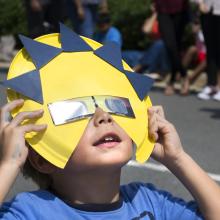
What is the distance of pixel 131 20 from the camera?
36.4ft

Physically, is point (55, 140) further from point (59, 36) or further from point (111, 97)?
point (59, 36)

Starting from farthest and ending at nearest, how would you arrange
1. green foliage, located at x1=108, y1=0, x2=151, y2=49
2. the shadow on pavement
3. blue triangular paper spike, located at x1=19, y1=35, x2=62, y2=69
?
green foliage, located at x1=108, y1=0, x2=151, y2=49, the shadow on pavement, blue triangular paper spike, located at x1=19, y1=35, x2=62, y2=69

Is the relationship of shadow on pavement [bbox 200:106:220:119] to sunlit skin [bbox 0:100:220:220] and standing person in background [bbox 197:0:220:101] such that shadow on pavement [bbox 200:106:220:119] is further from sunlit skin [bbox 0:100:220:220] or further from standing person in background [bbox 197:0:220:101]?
sunlit skin [bbox 0:100:220:220]

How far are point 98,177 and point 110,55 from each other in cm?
42

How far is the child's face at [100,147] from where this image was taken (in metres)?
2.12

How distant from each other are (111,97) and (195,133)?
3.88 metres

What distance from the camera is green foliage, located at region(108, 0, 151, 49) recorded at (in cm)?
1095

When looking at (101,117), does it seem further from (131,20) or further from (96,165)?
(131,20)

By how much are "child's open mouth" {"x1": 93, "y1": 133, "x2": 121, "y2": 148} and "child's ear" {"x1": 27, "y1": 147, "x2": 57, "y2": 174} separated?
19 cm

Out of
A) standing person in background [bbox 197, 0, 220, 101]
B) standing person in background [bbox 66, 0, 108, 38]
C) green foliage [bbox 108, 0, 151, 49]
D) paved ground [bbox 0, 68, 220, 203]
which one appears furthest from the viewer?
green foliage [bbox 108, 0, 151, 49]

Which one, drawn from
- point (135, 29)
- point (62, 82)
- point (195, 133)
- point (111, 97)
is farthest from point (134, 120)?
point (135, 29)

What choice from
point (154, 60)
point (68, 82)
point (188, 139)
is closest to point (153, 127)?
point (68, 82)

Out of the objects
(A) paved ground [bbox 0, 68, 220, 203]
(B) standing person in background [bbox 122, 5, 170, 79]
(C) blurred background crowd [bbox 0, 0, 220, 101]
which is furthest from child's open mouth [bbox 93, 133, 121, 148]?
(B) standing person in background [bbox 122, 5, 170, 79]

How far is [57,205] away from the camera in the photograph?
7.29 feet
